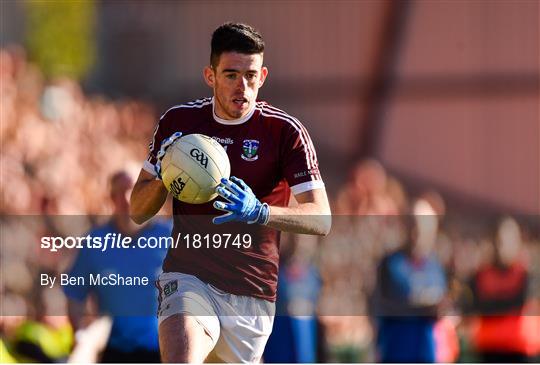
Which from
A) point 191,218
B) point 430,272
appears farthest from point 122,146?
point 191,218

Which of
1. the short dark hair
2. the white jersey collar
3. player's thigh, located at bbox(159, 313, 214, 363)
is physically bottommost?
player's thigh, located at bbox(159, 313, 214, 363)

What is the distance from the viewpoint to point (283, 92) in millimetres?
14531

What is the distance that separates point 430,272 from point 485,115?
5.36 metres

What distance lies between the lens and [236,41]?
6.21 metres

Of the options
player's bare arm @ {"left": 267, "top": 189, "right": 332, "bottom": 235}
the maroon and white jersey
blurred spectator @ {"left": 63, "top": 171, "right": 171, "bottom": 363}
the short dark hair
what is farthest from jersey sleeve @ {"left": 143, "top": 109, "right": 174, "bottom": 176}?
blurred spectator @ {"left": 63, "top": 171, "right": 171, "bottom": 363}

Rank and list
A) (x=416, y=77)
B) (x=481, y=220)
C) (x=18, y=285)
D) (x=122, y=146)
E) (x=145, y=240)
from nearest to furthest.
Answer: (x=145, y=240) < (x=18, y=285) < (x=122, y=146) < (x=481, y=220) < (x=416, y=77)

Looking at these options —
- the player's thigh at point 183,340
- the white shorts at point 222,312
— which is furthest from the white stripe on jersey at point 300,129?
the player's thigh at point 183,340

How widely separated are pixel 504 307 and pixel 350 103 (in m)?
5.19

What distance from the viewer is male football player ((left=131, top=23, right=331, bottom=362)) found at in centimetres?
609

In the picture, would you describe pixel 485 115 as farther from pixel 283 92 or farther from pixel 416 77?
pixel 283 92

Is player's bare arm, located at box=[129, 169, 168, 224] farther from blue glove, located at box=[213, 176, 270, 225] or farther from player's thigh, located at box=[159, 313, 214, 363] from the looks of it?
player's thigh, located at box=[159, 313, 214, 363]

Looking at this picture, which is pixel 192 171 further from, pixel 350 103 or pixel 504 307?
pixel 350 103

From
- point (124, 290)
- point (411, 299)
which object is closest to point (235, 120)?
point (124, 290)

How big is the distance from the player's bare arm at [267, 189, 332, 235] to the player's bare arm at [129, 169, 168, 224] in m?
0.68
